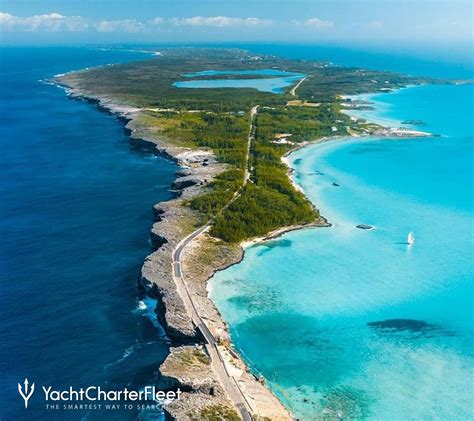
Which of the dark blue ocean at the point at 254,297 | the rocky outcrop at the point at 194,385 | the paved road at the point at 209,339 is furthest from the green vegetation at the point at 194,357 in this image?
the dark blue ocean at the point at 254,297

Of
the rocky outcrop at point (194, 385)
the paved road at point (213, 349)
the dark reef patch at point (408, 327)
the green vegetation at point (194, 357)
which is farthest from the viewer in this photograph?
the dark reef patch at point (408, 327)

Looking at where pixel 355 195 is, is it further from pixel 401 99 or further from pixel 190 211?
pixel 401 99

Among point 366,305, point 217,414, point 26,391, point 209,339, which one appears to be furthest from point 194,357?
point 366,305

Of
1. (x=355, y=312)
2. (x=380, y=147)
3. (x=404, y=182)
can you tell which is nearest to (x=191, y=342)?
(x=355, y=312)

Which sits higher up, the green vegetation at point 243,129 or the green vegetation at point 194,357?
the green vegetation at point 243,129

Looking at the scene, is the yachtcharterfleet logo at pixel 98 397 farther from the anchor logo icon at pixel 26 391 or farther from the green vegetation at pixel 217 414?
the green vegetation at pixel 217 414

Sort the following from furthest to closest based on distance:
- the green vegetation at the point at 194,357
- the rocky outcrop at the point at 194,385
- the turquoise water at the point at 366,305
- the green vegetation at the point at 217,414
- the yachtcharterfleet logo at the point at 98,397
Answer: the green vegetation at the point at 194,357 < the turquoise water at the point at 366,305 < the yachtcharterfleet logo at the point at 98,397 < the rocky outcrop at the point at 194,385 < the green vegetation at the point at 217,414

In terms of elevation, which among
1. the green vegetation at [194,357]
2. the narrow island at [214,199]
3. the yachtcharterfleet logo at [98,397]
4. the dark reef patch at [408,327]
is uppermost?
the narrow island at [214,199]

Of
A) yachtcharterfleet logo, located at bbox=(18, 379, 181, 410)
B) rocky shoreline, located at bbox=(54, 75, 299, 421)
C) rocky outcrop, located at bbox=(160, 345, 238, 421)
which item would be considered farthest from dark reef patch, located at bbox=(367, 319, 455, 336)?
yachtcharterfleet logo, located at bbox=(18, 379, 181, 410)
